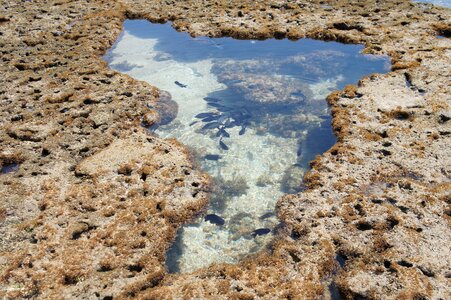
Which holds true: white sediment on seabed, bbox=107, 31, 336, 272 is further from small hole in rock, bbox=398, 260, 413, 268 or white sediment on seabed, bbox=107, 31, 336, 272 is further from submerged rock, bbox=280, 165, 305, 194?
small hole in rock, bbox=398, 260, 413, 268

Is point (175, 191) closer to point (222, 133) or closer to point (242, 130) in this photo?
point (222, 133)

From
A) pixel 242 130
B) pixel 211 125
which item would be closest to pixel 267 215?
pixel 242 130

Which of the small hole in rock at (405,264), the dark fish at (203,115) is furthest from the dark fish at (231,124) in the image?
the small hole in rock at (405,264)

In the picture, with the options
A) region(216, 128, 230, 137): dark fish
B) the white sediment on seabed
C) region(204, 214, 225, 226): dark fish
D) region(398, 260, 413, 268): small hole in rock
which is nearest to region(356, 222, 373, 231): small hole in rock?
region(398, 260, 413, 268): small hole in rock

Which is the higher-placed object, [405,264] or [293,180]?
[405,264]

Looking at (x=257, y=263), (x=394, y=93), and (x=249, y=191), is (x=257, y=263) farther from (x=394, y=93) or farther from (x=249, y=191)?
(x=394, y=93)

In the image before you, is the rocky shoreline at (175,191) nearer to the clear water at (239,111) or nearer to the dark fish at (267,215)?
the dark fish at (267,215)
